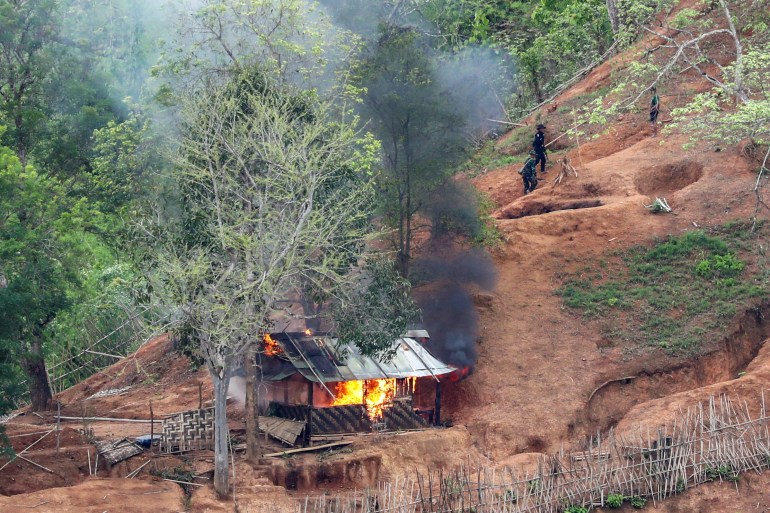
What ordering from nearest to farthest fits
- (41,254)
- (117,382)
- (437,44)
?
(41,254), (117,382), (437,44)

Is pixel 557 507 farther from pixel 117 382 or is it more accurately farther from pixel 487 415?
pixel 117 382

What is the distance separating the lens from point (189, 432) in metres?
18.1

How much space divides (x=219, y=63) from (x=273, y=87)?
5381 mm

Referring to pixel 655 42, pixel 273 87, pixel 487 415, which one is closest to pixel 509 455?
pixel 487 415

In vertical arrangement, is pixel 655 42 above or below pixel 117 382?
above

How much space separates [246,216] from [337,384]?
4987mm

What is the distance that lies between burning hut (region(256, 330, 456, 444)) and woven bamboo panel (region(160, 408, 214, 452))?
164 centimetres

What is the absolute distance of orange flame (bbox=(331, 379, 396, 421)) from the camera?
19250 millimetres

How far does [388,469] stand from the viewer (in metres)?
18.0

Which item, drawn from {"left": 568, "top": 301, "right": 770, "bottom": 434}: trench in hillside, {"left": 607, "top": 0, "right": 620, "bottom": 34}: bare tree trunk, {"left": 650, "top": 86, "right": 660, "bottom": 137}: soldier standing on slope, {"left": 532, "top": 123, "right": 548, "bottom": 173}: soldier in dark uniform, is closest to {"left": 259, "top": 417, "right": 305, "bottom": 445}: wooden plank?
{"left": 568, "top": 301, "right": 770, "bottom": 434}: trench in hillside

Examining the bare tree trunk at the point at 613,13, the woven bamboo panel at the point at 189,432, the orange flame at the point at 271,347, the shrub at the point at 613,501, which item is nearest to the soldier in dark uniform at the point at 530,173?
the bare tree trunk at the point at 613,13

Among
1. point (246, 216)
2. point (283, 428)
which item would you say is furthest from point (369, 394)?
point (246, 216)

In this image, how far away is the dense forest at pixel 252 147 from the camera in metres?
16.4

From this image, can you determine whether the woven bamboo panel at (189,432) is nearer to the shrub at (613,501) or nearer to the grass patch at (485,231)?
the shrub at (613,501)
